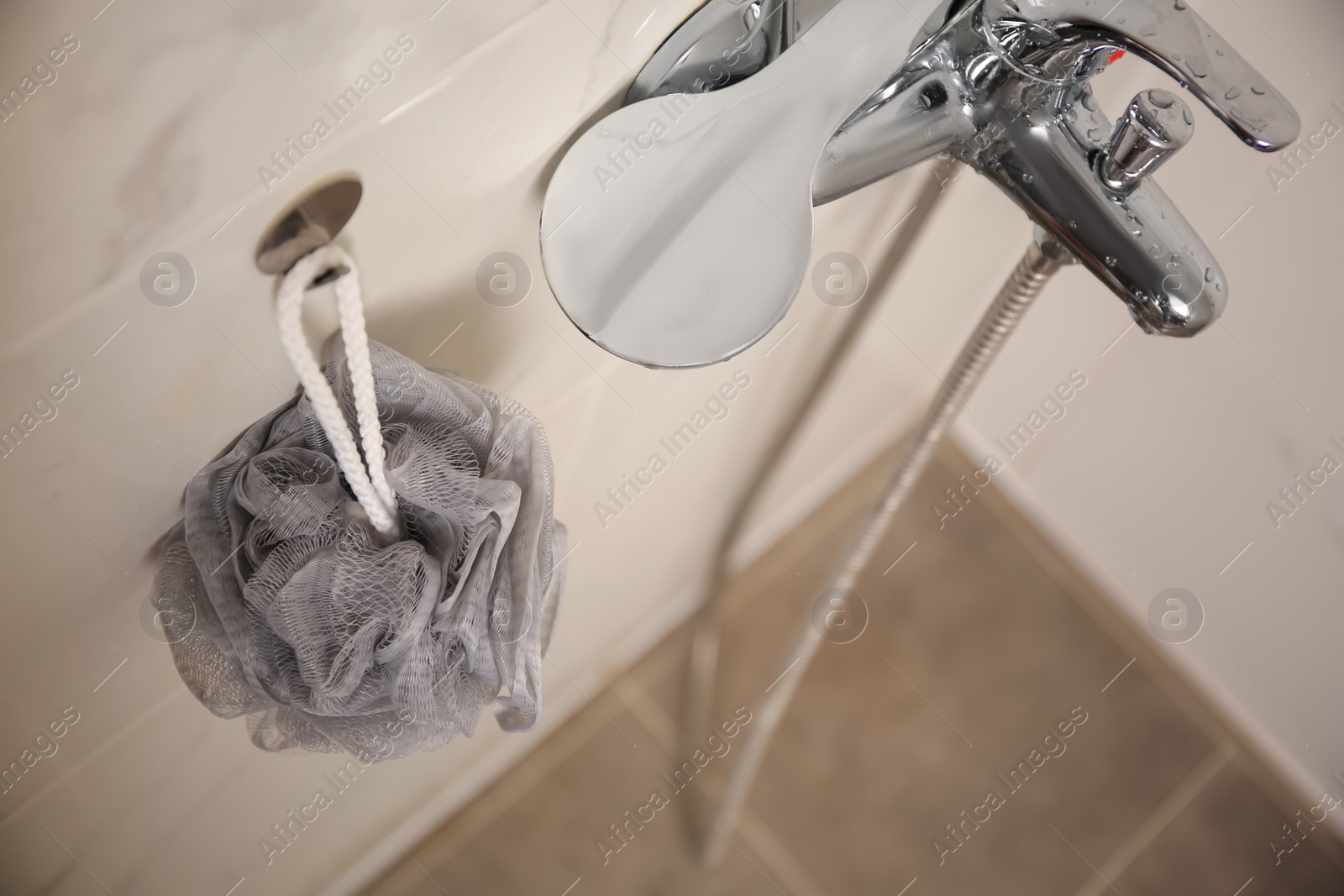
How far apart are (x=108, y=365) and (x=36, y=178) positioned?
53 millimetres

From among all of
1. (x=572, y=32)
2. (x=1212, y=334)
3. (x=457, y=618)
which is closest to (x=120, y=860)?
(x=457, y=618)

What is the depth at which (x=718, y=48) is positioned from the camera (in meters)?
0.31

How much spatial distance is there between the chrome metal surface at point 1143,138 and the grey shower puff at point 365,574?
24cm

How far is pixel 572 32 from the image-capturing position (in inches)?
10.8

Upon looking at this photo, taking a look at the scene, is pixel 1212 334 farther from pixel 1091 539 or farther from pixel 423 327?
pixel 423 327

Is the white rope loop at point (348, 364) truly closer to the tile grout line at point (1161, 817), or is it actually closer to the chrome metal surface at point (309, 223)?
the chrome metal surface at point (309, 223)

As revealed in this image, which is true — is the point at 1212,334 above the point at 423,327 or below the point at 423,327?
below

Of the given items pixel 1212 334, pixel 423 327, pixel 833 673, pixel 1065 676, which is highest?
pixel 423 327

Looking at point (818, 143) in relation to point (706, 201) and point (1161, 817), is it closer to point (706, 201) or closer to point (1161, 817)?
point (706, 201)

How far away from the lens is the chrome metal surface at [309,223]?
0.24m

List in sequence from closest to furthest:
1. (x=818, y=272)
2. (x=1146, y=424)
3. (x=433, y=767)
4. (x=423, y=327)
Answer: (x=423, y=327), (x=818, y=272), (x=433, y=767), (x=1146, y=424)

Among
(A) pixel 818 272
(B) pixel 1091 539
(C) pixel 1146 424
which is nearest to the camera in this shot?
(A) pixel 818 272

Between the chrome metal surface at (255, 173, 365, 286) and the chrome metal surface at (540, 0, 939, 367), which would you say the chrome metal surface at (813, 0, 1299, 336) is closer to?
the chrome metal surface at (540, 0, 939, 367)

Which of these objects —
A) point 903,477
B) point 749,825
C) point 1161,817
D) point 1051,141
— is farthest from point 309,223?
point 1161,817
